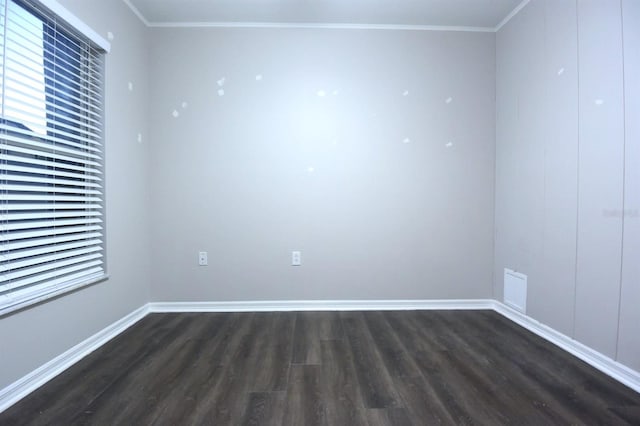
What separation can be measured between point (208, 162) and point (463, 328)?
2.59m

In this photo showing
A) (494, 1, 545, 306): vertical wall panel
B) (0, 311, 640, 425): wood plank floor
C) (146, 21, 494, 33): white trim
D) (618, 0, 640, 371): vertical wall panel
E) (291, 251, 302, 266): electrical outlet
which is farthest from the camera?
(291, 251, 302, 266): electrical outlet

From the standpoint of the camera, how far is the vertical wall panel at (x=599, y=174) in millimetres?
1677

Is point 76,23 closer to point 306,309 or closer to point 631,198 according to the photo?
point 306,309

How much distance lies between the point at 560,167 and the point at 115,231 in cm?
328

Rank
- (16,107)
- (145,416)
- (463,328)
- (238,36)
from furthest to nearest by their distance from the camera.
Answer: (238,36) < (463,328) < (16,107) < (145,416)

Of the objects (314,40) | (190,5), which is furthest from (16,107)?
(314,40)

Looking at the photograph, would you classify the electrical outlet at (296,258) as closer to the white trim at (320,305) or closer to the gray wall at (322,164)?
the gray wall at (322,164)

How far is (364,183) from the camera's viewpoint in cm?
268

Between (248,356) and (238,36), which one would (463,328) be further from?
(238,36)

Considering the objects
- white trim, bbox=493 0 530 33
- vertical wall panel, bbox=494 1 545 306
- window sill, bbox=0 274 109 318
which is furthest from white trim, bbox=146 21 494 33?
window sill, bbox=0 274 109 318

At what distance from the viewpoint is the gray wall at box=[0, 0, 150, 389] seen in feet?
5.00

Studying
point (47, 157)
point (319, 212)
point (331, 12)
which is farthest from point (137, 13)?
point (319, 212)

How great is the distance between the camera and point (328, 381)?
1.62 meters

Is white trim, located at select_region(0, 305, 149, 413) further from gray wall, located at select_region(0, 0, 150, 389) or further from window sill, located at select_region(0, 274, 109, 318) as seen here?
window sill, located at select_region(0, 274, 109, 318)
